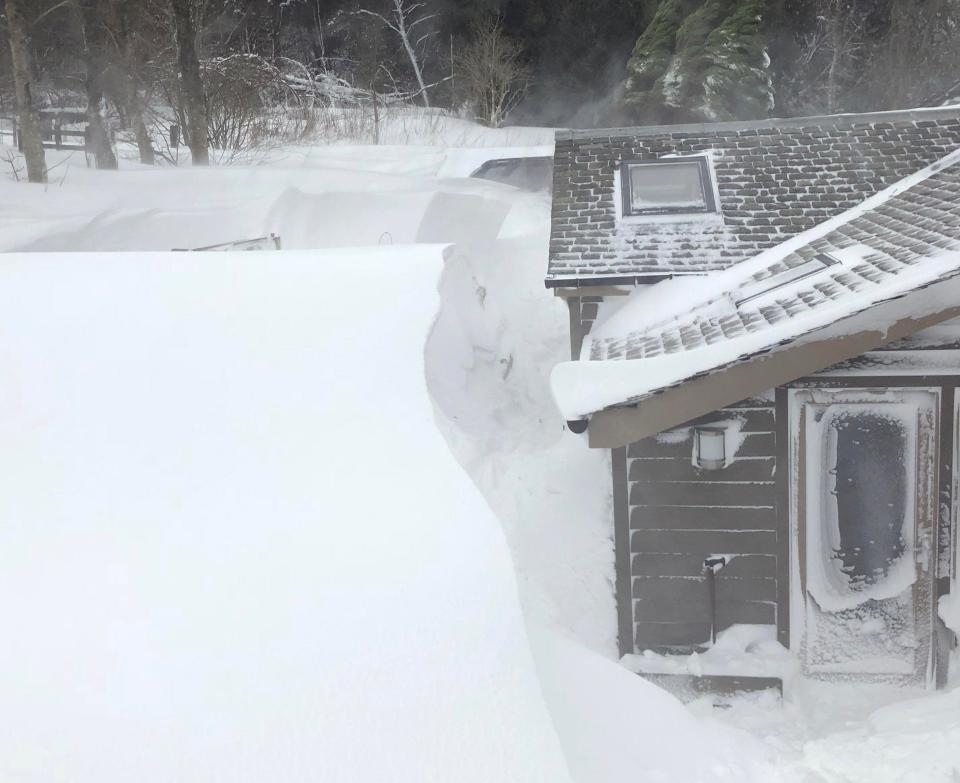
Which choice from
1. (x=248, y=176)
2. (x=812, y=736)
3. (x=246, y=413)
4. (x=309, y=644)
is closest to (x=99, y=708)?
(x=309, y=644)

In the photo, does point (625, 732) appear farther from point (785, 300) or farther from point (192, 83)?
point (192, 83)

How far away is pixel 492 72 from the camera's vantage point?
22.4 m

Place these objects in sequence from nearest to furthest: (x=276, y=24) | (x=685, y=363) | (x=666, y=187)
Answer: (x=685, y=363), (x=666, y=187), (x=276, y=24)

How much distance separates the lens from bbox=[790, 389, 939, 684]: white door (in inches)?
202

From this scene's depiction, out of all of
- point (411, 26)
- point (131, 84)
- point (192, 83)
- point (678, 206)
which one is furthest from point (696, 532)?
point (411, 26)

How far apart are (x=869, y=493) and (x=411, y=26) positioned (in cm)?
2432

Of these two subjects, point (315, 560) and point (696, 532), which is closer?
point (315, 560)

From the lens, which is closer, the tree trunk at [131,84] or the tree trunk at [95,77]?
the tree trunk at [95,77]

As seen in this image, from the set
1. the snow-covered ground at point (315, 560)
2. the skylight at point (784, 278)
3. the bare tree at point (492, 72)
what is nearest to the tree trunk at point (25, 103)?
the snow-covered ground at point (315, 560)

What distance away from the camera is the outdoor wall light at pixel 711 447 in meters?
5.21

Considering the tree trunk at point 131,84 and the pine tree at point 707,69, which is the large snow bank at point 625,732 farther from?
the tree trunk at point 131,84

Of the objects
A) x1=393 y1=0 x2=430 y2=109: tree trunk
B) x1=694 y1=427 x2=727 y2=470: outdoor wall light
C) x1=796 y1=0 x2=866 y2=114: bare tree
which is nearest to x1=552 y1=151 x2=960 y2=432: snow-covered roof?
x1=694 y1=427 x2=727 y2=470: outdoor wall light

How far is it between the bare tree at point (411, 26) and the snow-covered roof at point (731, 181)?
19140 millimetres

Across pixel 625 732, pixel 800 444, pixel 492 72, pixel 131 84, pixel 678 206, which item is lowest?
pixel 625 732
